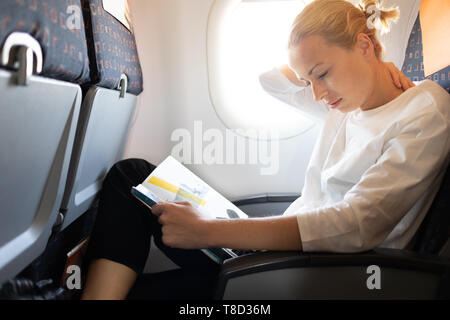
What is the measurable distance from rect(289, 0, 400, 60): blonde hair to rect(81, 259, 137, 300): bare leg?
773 mm

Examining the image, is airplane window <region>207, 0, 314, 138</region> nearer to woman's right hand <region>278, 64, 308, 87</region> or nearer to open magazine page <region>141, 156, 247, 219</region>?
woman's right hand <region>278, 64, 308, 87</region>

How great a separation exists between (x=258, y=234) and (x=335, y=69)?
19.5 inches

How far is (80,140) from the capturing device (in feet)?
3.34

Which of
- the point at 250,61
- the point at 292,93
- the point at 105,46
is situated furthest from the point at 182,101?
the point at 105,46

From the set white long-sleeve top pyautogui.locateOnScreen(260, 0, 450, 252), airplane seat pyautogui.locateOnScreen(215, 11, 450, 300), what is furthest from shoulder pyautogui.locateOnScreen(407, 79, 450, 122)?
airplane seat pyautogui.locateOnScreen(215, 11, 450, 300)

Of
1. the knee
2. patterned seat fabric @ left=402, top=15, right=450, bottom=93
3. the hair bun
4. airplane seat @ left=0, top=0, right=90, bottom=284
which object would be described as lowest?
the knee

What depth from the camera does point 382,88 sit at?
1.08 metres

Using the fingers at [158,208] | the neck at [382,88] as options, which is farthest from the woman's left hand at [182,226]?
the neck at [382,88]

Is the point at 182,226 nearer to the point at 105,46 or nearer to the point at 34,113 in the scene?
the point at 34,113

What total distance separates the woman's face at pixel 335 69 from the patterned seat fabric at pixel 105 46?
53 centimetres

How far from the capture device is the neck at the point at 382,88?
107 centimetres

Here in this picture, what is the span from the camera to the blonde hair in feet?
3.30

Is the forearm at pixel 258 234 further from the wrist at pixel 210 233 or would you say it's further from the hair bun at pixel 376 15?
the hair bun at pixel 376 15
